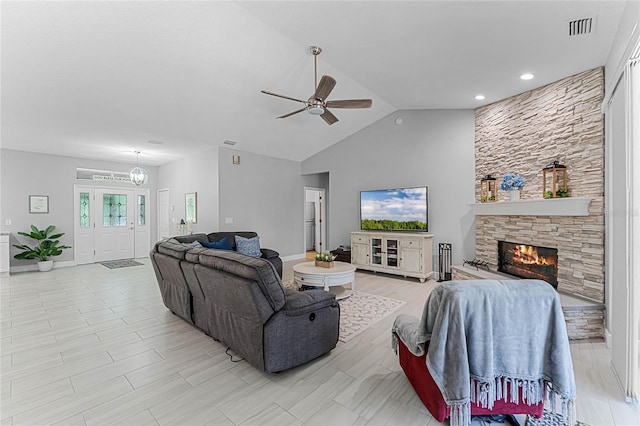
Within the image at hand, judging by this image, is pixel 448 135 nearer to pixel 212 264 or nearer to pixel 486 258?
Result: pixel 486 258

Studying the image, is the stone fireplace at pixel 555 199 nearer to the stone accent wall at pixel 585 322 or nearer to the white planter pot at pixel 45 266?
the stone accent wall at pixel 585 322

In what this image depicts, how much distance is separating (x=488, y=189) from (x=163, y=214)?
827cm

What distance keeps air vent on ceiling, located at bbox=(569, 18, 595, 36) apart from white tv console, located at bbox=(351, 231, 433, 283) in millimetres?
3507

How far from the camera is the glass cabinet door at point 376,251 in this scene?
6.18 m

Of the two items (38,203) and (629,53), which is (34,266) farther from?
(629,53)

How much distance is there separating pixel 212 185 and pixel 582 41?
20.9 feet

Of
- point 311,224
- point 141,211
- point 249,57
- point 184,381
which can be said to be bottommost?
point 184,381

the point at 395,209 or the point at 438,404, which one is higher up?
the point at 395,209

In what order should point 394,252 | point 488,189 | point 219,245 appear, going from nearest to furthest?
point 488,189, point 219,245, point 394,252

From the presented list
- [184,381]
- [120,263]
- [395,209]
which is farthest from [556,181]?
[120,263]

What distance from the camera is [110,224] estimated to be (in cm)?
823

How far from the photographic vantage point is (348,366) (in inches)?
103

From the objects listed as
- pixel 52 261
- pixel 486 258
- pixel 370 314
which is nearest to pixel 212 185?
pixel 52 261

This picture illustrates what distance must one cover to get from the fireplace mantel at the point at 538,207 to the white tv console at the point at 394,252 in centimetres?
114
